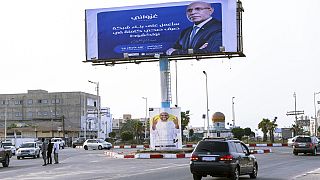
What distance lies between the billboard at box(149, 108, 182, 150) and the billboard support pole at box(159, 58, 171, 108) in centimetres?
67

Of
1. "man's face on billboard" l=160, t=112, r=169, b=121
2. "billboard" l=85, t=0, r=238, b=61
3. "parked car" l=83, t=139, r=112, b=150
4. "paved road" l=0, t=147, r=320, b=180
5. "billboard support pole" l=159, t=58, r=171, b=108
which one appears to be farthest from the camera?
"parked car" l=83, t=139, r=112, b=150

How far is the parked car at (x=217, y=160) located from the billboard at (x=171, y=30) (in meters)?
24.2

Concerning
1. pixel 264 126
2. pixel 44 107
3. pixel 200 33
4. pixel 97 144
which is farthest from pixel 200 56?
pixel 44 107

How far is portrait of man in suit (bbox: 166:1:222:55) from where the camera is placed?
42.7m

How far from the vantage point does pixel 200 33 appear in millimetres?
42969

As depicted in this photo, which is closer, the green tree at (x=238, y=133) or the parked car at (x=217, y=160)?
the parked car at (x=217, y=160)

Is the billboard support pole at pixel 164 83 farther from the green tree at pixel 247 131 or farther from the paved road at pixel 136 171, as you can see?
the green tree at pixel 247 131

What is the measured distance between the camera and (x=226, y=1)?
42.7m

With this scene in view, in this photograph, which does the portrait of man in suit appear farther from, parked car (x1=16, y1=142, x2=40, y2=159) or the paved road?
parked car (x1=16, y1=142, x2=40, y2=159)

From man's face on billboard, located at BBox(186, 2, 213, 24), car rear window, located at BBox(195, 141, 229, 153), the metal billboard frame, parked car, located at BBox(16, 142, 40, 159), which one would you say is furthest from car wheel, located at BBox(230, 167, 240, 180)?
parked car, located at BBox(16, 142, 40, 159)

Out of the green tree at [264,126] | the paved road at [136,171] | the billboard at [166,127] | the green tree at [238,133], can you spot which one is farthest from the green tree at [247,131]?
the paved road at [136,171]

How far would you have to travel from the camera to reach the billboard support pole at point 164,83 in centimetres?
4344

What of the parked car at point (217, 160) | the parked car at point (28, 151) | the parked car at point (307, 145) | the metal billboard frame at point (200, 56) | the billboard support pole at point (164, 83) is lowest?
the parked car at point (28, 151)

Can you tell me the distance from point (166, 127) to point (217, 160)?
25.0 m
